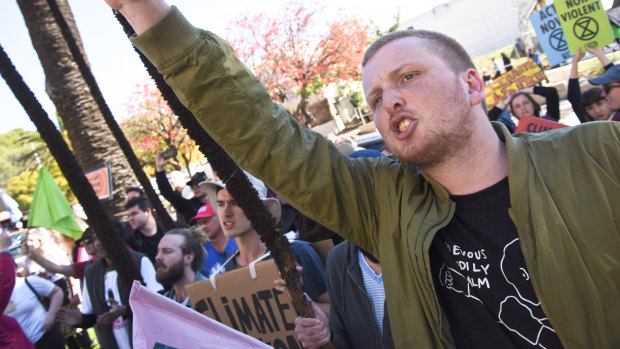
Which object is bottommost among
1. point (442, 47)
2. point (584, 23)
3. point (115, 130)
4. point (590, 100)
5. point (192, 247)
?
point (590, 100)

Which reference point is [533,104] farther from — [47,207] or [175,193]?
[47,207]

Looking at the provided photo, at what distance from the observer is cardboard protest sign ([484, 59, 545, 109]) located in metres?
6.04

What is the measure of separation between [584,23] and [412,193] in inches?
199

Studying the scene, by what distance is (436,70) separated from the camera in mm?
1516

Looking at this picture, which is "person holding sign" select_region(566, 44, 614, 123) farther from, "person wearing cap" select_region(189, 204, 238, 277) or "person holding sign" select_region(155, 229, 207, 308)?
"person holding sign" select_region(155, 229, 207, 308)

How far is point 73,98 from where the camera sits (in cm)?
600

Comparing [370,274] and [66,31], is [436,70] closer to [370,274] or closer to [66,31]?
[370,274]

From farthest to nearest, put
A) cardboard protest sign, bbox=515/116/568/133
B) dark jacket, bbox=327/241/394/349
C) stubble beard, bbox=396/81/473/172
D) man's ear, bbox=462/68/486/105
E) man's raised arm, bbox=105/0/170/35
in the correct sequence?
1. cardboard protest sign, bbox=515/116/568/133
2. dark jacket, bbox=327/241/394/349
3. man's ear, bbox=462/68/486/105
4. stubble beard, bbox=396/81/473/172
5. man's raised arm, bbox=105/0/170/35

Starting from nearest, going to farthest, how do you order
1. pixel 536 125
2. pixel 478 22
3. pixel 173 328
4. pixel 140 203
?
pixel 173 328
pixel 536 125
pixel 140 203
pixel 478 22

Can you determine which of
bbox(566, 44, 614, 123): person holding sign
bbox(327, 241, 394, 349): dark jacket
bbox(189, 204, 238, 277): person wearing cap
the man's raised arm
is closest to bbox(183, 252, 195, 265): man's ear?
bbox(189, 204, 238, 277): person wearing cap

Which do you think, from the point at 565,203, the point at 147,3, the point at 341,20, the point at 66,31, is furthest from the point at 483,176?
the point at 341,20

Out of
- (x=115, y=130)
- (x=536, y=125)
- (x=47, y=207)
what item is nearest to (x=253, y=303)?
(x=536, y=125)

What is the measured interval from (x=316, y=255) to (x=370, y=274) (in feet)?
2.05

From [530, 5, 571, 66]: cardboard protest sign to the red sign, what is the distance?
6.42 meters
